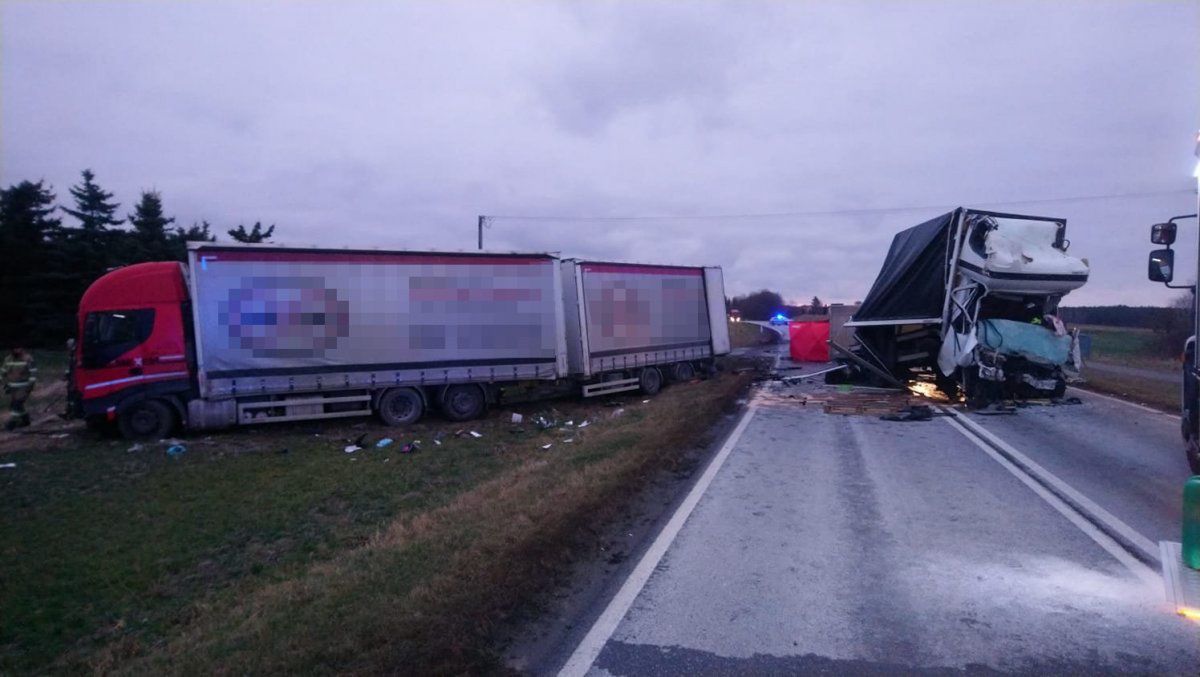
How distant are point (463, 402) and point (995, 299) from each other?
1165 cm

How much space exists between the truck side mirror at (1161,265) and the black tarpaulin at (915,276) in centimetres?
827

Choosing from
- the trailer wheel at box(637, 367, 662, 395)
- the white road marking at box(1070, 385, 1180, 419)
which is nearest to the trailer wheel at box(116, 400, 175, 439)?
the trailer wheel at box(637, 367, 662, 395)

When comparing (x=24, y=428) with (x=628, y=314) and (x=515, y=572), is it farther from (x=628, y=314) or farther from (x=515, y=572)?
(x=515, y=572)

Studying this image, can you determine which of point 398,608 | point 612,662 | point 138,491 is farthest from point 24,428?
point 612,662

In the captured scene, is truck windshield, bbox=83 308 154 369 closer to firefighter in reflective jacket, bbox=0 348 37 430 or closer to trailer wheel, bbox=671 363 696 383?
firefighter in reflective jacket, bbox=0 348 37 430

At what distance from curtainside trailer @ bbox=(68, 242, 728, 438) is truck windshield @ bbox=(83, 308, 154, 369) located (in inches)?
0.7

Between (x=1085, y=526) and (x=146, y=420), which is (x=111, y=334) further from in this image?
(x=1085, y=526)

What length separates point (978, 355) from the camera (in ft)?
51.8

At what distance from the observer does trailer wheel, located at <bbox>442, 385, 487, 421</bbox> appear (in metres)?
15.9

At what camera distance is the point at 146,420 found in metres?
13.9

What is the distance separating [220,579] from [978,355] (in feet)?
47.2

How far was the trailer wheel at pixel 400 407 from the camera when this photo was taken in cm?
1526

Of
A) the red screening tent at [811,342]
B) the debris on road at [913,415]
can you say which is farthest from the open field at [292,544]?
the red screening tent at [811,342]

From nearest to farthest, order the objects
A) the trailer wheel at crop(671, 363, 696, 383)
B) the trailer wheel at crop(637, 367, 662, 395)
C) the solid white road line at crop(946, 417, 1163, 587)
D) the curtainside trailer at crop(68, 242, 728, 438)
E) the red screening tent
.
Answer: the solid white road line at crop(946, 417, 1163, 587) → the curtainside trailer at crop(68, 242, 728, 438) → the trailer wheel at crop(637, 367, 662, 395) → the trailer wheel at crop(671, 363, 696, 383) → the red screening tent
